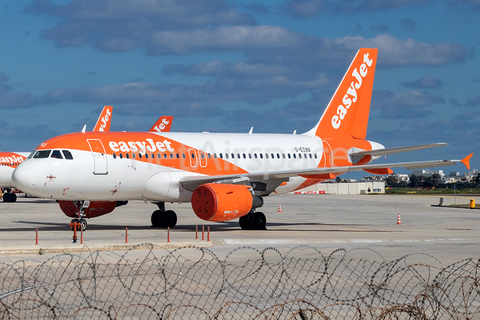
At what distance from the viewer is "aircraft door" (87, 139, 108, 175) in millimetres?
27156

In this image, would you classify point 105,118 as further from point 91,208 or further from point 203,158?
point 203,158

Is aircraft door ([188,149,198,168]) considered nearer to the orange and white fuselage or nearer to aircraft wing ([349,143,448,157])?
the orange and white fuselage

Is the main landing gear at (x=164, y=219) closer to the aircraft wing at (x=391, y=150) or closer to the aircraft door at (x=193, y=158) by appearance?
the aircraft door at (x=193, y=158)

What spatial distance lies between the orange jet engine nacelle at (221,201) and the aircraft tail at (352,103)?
969 cm

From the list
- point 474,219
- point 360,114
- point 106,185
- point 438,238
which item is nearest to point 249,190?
point 106,185

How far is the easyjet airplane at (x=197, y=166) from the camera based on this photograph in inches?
1043

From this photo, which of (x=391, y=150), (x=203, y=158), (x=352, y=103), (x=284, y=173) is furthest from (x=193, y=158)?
(x=352, y=103)

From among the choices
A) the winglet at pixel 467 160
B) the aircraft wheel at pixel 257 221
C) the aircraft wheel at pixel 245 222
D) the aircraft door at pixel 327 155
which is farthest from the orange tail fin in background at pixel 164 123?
the winglet at pixel 467 160

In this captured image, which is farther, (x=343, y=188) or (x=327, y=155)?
(x=343, y=188)

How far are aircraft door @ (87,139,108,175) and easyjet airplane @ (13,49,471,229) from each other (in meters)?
0.04

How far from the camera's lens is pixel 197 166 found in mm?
29781

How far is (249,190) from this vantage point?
28359mm

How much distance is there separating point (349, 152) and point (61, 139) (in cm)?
1493

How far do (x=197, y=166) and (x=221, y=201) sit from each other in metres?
4.14
